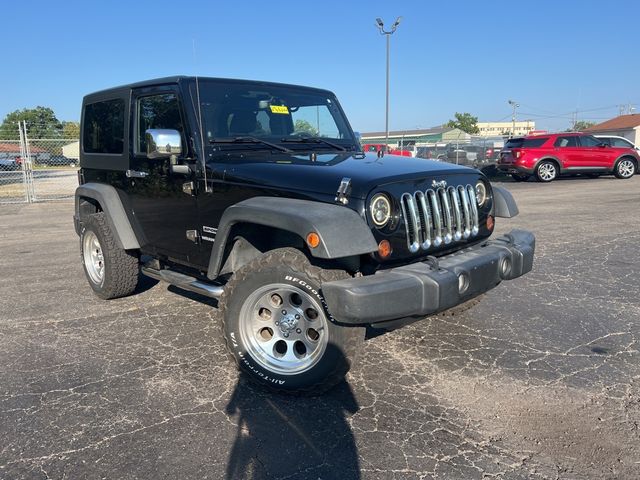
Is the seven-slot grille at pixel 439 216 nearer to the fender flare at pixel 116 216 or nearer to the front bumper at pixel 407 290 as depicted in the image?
the front bumper at pixel 407 290

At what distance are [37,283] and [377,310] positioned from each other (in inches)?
192

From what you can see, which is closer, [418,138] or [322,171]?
[322,171]

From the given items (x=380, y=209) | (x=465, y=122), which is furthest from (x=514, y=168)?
(x=465, y=122)

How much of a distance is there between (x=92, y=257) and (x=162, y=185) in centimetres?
178

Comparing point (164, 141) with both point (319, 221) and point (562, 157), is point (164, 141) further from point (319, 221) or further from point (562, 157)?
point (562, 157)

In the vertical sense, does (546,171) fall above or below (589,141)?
below

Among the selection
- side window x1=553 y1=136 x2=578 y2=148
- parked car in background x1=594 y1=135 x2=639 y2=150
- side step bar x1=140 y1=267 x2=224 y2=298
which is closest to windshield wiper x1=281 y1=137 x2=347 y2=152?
side step bar x1=140 y1=267 x2=224 y2=298

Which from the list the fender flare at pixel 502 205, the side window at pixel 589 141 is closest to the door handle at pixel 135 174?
the fender flare at pixel 502 205

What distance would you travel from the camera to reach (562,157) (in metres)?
19.0

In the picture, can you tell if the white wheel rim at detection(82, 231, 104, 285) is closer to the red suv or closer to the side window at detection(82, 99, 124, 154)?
the side window at detection(82, 99, 124, 154)

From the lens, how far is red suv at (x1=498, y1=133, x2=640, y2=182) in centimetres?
1881

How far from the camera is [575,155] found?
19.1 m

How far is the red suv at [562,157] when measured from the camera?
18.8 metres

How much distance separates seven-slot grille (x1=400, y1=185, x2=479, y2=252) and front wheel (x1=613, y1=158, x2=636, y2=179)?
A: 18.8 metres
